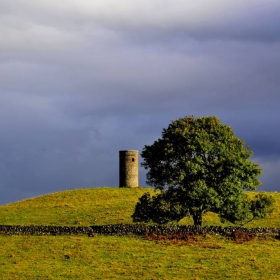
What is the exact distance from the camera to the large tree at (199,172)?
51594mm

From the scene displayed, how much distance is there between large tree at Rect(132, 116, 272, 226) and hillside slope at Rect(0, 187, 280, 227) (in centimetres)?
988

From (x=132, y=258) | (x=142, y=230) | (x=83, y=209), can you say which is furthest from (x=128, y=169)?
(x=132, y=258)

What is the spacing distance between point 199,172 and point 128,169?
34233 millimetres

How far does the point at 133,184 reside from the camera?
8562 cm

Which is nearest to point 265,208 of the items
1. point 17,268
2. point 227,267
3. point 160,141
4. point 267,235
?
point 267,235

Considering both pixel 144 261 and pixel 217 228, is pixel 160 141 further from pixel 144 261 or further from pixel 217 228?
pixel 144 261

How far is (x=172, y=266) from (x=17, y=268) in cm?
1056

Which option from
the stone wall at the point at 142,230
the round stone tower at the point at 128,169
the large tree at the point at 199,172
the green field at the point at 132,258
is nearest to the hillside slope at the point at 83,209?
the round stone tower at the point at 128,169


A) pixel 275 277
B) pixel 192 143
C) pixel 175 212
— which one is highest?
pixel 192 143

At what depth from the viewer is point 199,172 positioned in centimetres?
5197

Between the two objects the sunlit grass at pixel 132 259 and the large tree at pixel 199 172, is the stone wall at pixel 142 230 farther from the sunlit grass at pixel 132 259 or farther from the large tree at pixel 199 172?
the large tree at pixel 199 172

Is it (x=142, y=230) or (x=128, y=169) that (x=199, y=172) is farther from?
(x=128, y=169)

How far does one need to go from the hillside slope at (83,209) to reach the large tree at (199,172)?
988 centimetres

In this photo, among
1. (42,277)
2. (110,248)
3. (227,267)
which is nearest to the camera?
(42,277)
